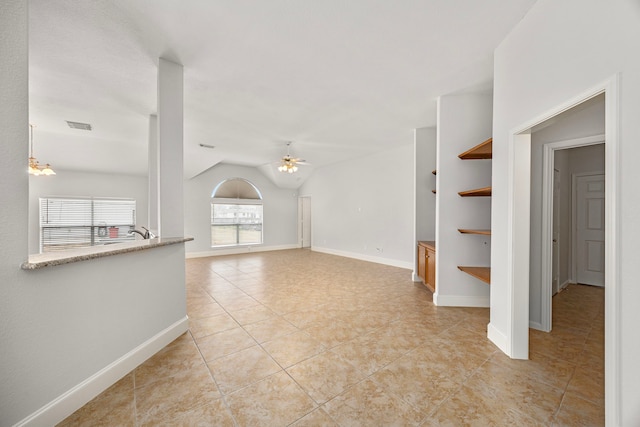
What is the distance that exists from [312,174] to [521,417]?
8234 millimetres

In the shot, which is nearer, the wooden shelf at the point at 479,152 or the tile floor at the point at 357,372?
the tile floor at the point at 357,372

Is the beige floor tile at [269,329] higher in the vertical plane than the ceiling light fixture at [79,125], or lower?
lower

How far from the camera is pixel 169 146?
2.66m

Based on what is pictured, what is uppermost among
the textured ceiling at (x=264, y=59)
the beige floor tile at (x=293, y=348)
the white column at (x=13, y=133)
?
the textured ceiling at (x=264, y=59)

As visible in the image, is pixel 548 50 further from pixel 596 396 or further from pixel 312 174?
pixel 312 174

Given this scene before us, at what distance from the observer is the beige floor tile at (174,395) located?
1.60 m

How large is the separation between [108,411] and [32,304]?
86 cm

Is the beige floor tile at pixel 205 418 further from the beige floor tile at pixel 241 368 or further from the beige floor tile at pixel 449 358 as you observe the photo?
the beige floor tile at pixel 449 358

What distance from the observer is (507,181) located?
2262 mm

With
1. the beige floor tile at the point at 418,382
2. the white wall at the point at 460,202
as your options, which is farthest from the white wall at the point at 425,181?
the beige floor tile at the point at 418,382

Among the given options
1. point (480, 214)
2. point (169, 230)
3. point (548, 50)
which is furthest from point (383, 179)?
point (169, 230)

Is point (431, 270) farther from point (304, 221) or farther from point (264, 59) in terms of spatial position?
point (304, 221)

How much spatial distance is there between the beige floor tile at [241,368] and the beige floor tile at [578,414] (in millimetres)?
1992

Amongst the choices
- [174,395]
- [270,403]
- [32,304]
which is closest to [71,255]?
[32,304]
